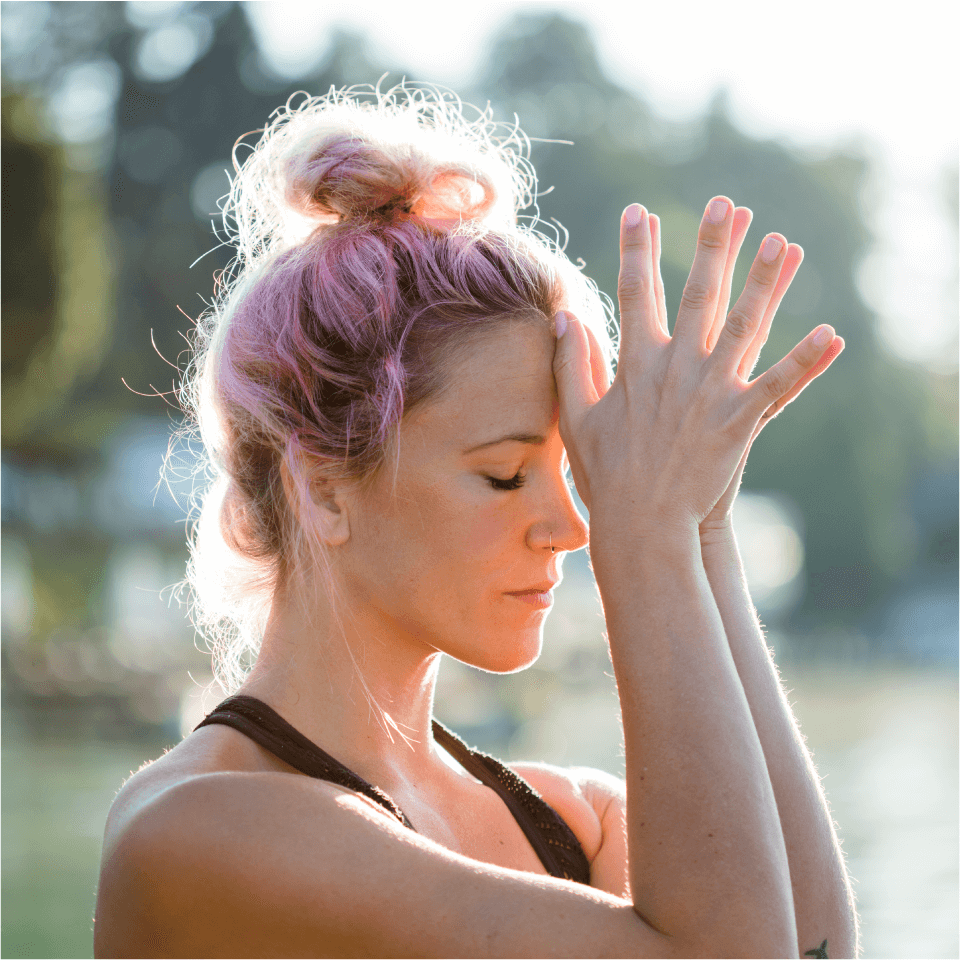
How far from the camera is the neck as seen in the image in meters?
2.08

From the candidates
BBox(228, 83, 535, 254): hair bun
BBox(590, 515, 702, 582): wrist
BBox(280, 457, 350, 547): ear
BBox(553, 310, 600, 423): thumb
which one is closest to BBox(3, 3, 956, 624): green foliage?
BBox(228, 83, 535, 254): hair bun

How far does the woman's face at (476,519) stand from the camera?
2041 millimetres

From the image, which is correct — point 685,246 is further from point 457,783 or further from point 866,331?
point 457,783

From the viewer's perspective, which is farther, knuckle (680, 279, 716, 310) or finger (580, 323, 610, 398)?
finger (580, 323, 610, 398)

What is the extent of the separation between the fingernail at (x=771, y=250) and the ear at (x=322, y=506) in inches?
36.8

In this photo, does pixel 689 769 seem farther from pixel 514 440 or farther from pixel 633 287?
pixel 633 287

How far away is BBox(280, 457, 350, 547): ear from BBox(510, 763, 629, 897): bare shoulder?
74cm

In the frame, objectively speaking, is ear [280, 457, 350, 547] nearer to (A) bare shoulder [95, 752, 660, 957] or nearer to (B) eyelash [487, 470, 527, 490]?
(B) eyelash [487, 470, 527, 490]

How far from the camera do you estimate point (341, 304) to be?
217cm

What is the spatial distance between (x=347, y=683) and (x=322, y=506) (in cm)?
36

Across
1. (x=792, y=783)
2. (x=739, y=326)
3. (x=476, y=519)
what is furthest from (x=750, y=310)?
(x=792, y=783)

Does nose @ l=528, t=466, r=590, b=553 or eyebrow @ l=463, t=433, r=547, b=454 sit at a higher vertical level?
eyebrow @ l=463, t=433, r=547, b=454

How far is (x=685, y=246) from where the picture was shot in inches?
1323

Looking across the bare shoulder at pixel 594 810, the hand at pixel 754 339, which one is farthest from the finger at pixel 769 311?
the bare shoulder at pixel 594 810
